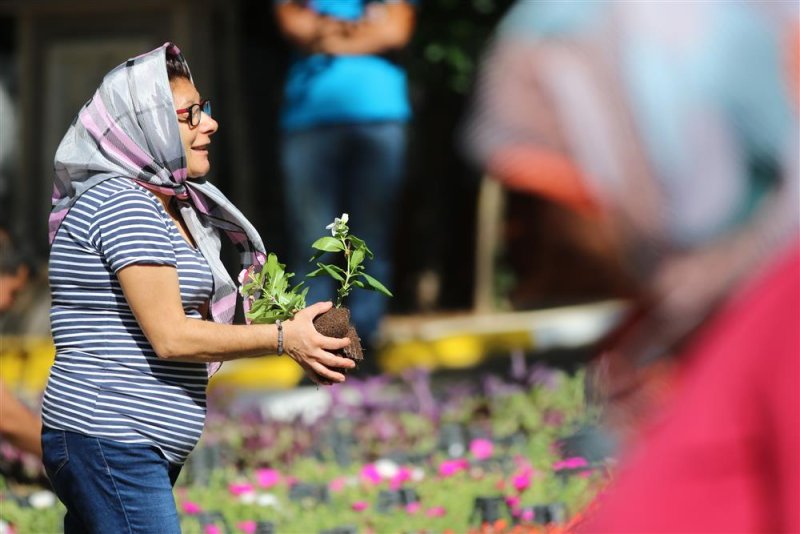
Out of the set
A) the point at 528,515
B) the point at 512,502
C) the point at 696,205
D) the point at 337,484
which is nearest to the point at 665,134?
the point at 696,205

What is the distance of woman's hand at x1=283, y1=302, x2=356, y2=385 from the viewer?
296cm

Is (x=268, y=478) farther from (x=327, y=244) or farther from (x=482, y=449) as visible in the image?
(x=327, y=244)

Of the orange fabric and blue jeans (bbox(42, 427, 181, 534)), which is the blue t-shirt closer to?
blue jeans (bbox(42, 427, 181, 534))

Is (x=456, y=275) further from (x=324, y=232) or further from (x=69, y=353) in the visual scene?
(x=69, y=353)

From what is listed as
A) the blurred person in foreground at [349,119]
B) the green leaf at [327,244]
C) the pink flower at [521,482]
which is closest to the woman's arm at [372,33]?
the blurred person in foreground at [349,119]

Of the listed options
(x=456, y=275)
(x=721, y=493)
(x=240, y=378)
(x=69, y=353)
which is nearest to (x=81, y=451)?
(x=69, y=353)

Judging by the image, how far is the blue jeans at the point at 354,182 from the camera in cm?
689

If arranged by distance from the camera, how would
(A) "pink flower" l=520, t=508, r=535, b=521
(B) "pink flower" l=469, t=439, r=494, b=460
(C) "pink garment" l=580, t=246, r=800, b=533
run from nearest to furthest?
(C) "pink garment" l=580, t=246, r=800, b=533 < (A) "pink flower" l=520, t=508, r=535, b=521 < (B) "pink flower" l=469, t=439, r=494, b=460

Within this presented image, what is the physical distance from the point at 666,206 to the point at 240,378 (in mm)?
6308

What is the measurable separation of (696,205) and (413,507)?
3229 millimetres

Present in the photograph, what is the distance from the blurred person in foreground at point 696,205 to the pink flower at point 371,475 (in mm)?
3549

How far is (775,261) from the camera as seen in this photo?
54.8 inches

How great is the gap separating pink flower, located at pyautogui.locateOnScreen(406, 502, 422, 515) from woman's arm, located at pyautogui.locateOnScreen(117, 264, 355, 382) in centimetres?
159

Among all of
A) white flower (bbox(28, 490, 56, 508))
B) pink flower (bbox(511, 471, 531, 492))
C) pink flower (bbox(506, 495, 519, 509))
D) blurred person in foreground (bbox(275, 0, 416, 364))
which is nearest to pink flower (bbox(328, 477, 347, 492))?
pink flower (bbox(511, 471, 531, 492))
